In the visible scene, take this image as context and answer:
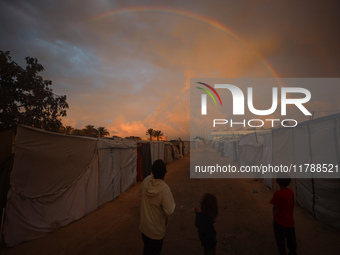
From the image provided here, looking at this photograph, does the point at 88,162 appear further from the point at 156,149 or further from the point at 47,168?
the point at 156,149

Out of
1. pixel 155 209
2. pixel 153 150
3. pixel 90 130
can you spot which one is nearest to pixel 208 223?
pixel 155 209

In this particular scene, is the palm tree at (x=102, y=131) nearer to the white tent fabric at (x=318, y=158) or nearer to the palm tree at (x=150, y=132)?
the palm tree at (x=150, y=132)

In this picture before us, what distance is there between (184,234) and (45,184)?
13.0ft

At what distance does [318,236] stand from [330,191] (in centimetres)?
143

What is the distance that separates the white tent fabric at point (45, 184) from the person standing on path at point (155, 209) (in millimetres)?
3458

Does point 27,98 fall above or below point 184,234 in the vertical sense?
above

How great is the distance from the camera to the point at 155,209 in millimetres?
2521

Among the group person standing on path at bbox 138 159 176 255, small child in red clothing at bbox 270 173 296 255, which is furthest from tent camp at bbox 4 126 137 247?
small child in red clothing at bbox 270 173 296 255

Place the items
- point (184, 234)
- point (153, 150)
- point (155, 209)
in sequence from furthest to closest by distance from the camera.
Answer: point (153, 150) → point (184, 234) → point (155, 209)

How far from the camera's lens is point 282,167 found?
8031 mm

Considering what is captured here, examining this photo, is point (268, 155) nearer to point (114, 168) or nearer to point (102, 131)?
point (114, 168)

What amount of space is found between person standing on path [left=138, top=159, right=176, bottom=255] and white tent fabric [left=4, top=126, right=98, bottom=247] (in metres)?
3.46

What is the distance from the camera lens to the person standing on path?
8.10 feet

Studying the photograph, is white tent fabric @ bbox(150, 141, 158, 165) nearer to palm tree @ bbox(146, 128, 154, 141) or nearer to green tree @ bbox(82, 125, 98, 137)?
green tree @ bbox(82, 125, 98, 137)
